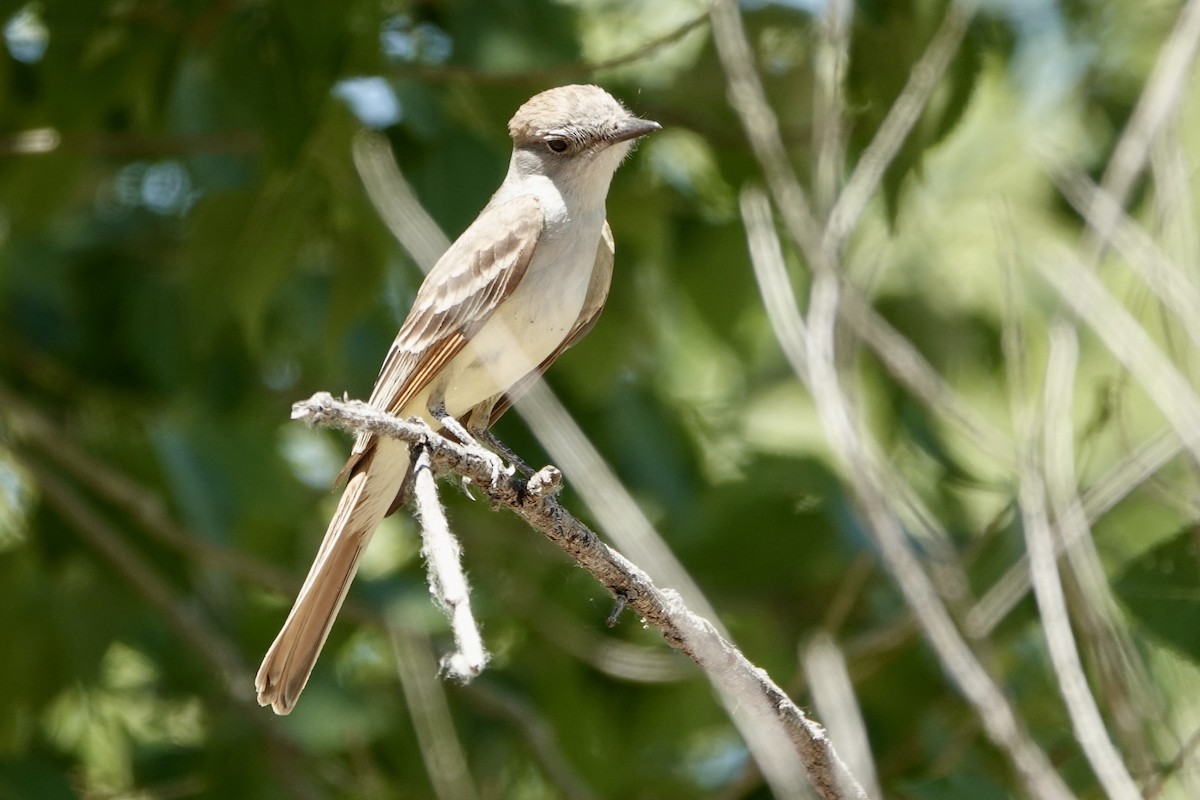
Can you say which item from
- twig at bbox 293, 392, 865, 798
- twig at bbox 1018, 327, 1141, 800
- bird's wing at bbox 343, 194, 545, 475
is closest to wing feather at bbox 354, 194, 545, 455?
bird's wing at bbox 343, 194, 545, 475

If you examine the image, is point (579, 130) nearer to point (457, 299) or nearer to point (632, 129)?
point (632, 129)

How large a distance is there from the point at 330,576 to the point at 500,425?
1.77 metres

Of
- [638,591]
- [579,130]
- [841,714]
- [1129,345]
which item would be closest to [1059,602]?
[841,714]

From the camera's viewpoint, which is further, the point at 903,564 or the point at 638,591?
the point at 903,564

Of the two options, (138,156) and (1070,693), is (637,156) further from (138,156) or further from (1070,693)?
(1070,693)

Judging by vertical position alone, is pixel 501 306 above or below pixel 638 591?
below

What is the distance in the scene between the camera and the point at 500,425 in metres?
6.12

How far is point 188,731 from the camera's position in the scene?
684 cm

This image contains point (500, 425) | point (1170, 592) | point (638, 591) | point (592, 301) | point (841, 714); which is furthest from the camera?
point (500, 425)

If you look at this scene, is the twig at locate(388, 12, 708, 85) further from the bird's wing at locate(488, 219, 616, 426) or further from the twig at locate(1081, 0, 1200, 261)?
the twig at locate(1081, 0, 1200, 261)

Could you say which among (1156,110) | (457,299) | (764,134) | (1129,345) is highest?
(1156,110)

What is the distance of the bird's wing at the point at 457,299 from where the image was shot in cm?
462

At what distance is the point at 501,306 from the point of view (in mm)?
4680

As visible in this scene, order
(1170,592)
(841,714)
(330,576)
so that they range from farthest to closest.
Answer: (330,576), (1170,592), (841,714)
